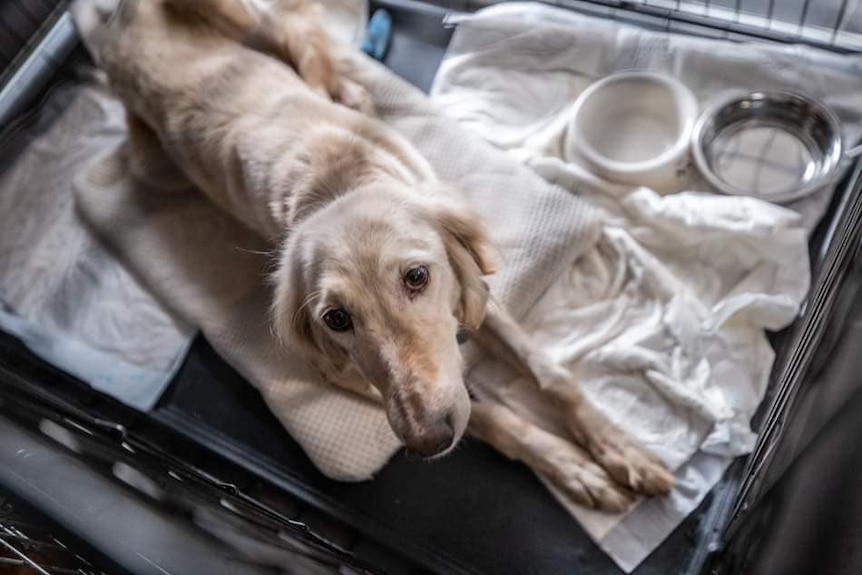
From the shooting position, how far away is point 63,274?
2.53 meters

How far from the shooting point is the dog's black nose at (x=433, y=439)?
152 cm

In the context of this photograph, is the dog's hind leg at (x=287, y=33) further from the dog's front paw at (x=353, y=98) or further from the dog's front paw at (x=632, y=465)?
the dog's front paw at (x=632, y=465)

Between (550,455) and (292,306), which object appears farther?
(550,455)

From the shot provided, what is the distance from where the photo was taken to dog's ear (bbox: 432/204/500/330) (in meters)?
1.70

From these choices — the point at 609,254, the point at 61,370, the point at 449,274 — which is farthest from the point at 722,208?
the point at 61,370

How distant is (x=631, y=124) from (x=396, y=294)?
1.23 m

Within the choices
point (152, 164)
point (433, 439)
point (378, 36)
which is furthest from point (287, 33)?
point (433, 439)

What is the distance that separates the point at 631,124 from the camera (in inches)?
96.2

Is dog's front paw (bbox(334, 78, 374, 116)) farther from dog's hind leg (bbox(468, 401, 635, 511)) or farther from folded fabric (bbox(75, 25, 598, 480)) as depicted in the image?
dog's hind leg (bbox(468, 401, 635, 511))

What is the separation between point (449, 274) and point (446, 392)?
25 centimetres

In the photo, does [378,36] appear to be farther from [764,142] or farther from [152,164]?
[764,142]

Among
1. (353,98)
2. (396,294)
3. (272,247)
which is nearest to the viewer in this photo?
(396,294)

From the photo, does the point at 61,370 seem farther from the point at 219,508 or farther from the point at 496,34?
the point at 496,34

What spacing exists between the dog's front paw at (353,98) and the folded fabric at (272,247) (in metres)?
0.07
